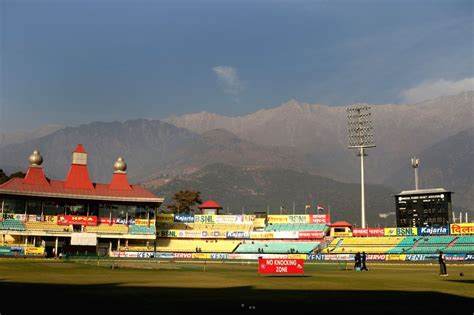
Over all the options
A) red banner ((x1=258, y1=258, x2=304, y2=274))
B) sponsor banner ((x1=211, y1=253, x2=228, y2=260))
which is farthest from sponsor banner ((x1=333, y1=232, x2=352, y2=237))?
red banner ((x1=258, y1=258, x2=304, y2=274))

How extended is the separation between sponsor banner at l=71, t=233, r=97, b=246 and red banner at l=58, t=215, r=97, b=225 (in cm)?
435

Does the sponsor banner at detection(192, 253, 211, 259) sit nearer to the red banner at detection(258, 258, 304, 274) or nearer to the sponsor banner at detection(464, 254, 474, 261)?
the sponsor banner at detection(464, 254, 474, 261)

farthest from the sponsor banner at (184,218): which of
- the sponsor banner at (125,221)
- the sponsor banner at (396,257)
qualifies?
the sponsor banner at (396,257)

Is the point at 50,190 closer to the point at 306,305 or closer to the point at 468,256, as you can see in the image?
the point at 468,256

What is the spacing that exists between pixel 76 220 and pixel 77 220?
8.0 inches

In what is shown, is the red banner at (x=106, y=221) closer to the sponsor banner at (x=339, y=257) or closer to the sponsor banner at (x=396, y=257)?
the sponsor banner at (x=339, y=257)

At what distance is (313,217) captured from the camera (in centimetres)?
13175

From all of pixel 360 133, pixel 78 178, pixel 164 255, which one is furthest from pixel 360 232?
pixel 78 178

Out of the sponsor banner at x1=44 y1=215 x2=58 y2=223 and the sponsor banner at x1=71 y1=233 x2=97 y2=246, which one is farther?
the sponsor banner at x1=44 y1=215 x2=58 y2=223

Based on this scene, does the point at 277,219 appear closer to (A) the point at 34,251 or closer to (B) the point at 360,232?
(B) the point at 360,232

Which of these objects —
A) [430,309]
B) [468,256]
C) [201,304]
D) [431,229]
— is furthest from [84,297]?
[431,229]

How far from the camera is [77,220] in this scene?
117500 millimetres

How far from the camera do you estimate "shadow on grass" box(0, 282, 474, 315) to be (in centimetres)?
2270

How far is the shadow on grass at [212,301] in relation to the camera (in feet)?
74.5
